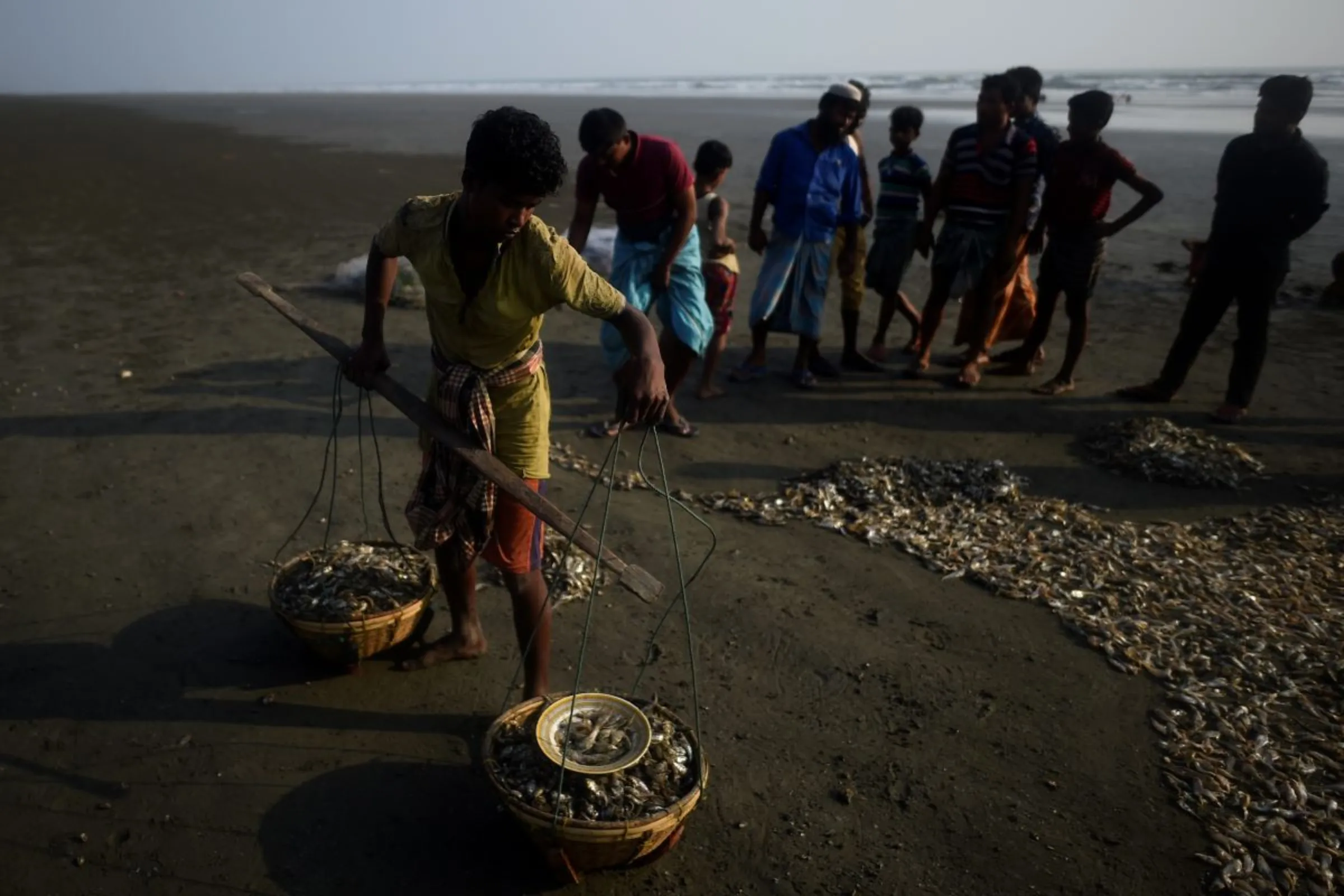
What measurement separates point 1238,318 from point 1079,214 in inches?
58.0

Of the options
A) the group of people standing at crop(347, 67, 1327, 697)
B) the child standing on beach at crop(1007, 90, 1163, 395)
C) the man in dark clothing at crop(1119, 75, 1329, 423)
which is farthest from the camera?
the child standing on beach at crop(1007, 90, 1163, 395)

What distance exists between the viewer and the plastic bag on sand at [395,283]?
8906mm

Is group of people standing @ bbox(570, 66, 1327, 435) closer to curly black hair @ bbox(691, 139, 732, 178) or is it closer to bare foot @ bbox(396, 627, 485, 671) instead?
curly black hair @ bbox(691, 139, 732, 178)

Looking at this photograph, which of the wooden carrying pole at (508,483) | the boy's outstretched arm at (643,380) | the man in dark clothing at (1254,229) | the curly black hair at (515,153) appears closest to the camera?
the curly black hair at (515,153)

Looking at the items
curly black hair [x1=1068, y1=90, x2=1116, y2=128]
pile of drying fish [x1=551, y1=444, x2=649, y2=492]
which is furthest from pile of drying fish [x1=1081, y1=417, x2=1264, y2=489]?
pile of drying fish [x1=551, y1=444, x2=649, y2=492]

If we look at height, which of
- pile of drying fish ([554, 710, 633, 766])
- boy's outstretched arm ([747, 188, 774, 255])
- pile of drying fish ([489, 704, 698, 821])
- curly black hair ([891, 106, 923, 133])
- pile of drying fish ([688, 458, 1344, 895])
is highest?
curly black hair ([891, 106, 923, 133])

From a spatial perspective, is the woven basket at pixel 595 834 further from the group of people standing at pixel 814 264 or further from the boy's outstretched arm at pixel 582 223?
the boy's outstretched arm at pixel 582 223

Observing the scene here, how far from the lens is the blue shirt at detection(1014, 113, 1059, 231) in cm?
672

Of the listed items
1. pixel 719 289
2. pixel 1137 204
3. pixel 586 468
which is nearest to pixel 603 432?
pixel 586 468

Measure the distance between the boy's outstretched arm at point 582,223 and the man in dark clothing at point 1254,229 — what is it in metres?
4.41

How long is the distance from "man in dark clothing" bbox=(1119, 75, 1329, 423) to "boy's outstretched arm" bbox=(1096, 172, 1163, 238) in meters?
0.42

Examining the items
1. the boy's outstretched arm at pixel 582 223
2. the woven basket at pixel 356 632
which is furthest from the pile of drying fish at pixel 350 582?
the boy's outstretched arm at pixel 582 223

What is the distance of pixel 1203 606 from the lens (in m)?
4.37

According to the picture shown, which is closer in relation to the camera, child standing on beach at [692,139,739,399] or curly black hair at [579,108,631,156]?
curly black hair at [579,108,631,156]
